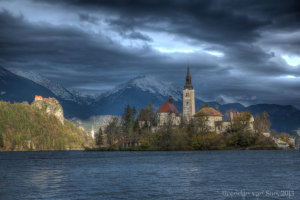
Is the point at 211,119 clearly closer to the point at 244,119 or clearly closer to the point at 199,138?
the point at 244,119

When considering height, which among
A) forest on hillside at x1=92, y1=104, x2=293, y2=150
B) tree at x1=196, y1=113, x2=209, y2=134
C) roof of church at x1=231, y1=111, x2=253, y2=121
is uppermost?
roof of church at x1=231, y1=111, x2=253, y2=121

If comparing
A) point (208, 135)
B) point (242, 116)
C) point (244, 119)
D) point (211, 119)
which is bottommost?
point (208, 135)

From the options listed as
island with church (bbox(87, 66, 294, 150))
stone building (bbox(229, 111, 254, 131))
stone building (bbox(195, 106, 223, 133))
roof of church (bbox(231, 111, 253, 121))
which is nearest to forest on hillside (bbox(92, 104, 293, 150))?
island with church (bbox(87, 66, 294, 150))

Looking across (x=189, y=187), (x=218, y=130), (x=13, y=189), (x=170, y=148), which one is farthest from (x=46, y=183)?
(x=218, y=130)

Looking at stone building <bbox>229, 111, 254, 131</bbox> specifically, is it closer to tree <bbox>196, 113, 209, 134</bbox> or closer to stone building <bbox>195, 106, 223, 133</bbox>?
stone building <bbox>195, 106, 223, 133</bbox>

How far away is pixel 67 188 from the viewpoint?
5116 cm

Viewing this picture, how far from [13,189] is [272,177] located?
38762mm

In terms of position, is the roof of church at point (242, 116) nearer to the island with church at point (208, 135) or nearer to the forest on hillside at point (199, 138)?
the island with church at point (208, 135)

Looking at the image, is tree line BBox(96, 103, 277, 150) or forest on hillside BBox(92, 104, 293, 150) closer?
forest on hillside BBox(92, 104, 293, 150)

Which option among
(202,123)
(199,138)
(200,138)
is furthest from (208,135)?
(202,123)

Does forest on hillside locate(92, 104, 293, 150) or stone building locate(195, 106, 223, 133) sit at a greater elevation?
stone building locate(195, 106, 223, 133)

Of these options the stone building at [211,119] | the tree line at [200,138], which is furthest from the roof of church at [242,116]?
the stone building at [211,119]

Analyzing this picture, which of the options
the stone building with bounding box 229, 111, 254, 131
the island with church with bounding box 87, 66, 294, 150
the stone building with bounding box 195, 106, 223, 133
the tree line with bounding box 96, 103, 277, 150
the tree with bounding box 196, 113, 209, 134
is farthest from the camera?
the stone building with bounding box 195, 106, 223, 133

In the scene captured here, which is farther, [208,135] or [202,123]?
[202,123]
